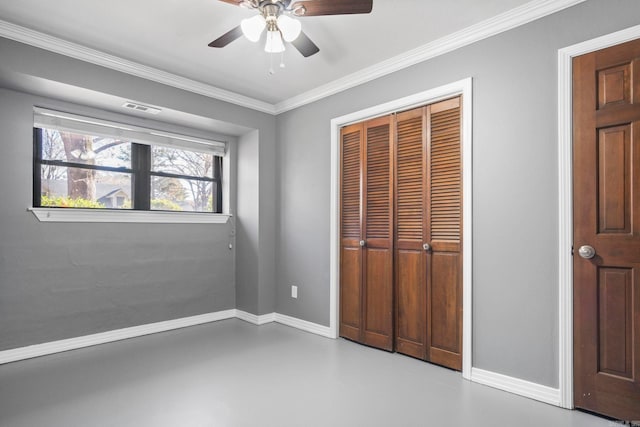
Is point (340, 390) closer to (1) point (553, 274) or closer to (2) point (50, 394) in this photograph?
(1) point (553, 274)

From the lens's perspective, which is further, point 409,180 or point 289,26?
point 409,180

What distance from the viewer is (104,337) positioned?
336 centimetres

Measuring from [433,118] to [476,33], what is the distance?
0.65m

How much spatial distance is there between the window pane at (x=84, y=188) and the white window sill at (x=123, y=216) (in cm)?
14

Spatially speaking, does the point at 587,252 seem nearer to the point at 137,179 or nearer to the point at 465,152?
the point at 465,152

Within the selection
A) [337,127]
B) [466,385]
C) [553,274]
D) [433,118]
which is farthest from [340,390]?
[337,127]

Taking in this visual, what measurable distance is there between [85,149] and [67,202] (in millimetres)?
519

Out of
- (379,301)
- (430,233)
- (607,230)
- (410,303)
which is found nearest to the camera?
(607,230)

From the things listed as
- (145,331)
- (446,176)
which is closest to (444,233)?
(446,176)

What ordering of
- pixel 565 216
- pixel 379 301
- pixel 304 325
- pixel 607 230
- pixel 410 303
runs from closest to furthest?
pixel 607 230 < pixel 565 216 < pixel 410 303 < pixel 379 301 < pixel 304 325

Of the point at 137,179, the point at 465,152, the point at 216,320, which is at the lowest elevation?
the point at 216,320

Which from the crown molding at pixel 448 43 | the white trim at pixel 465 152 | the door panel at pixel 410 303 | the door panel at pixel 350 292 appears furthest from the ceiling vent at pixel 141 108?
the door panel at pixel 410 303

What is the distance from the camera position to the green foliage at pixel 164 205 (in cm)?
386

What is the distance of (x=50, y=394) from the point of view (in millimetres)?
2336
